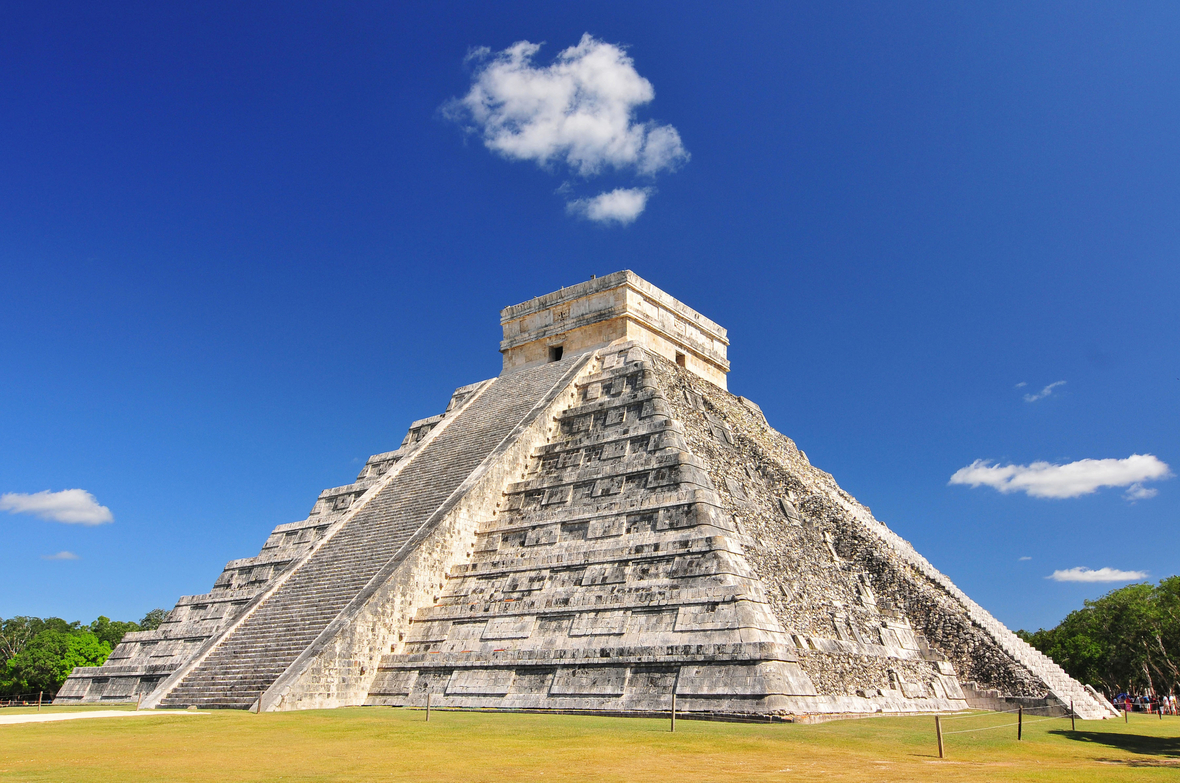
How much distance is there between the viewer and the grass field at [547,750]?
6598 millimetres

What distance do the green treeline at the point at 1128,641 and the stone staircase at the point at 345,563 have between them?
85.1 feet

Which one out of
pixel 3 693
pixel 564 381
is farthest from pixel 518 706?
pixel 3 693

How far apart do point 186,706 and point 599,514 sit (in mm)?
7367

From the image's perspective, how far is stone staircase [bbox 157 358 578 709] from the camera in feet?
44.5

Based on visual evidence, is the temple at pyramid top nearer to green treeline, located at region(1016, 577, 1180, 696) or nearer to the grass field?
the grass field

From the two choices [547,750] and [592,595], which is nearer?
[547,750]

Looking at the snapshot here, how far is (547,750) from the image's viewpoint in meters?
7.92

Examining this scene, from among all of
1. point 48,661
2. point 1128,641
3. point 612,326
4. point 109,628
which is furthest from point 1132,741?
point 109,628

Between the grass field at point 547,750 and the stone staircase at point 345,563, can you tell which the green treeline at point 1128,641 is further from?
the stone staircase at point 345,563

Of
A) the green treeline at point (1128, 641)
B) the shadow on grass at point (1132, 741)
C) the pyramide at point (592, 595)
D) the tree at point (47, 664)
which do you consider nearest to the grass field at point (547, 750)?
the shadow on grass at point (1132, 741)

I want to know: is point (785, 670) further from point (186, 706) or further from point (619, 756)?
point (186, 706)

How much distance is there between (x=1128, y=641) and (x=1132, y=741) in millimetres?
28211

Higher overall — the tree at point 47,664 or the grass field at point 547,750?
the grass field at point 547,750

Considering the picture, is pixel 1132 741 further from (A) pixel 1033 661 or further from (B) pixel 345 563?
(B) pixel 345 563
